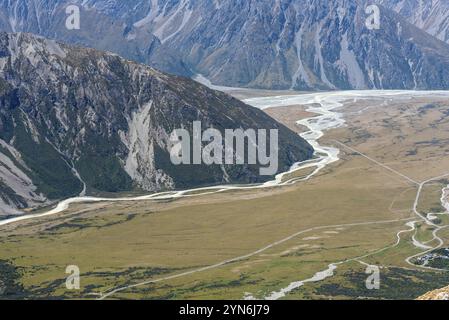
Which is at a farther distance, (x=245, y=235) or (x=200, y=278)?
(x=245, y=235)

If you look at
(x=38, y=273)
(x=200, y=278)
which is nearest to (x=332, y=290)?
(x=200, y=278)

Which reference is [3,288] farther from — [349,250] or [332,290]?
[349,250]

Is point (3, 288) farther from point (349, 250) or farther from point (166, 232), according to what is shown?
point (349, 250)
